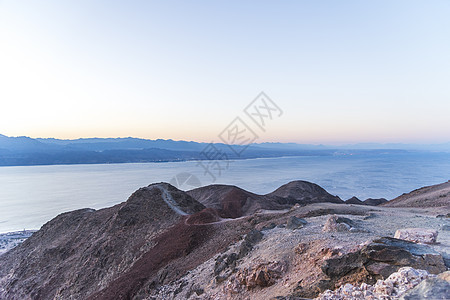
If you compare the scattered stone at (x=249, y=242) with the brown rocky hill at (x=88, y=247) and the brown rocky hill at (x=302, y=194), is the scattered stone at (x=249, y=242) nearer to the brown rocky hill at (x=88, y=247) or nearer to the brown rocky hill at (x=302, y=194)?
the brown rocky hill at (x=88, y=247)

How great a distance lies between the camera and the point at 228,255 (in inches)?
409

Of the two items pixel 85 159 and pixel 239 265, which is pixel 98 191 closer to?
pixel 239 265

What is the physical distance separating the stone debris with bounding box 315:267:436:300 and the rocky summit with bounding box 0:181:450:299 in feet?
0.05

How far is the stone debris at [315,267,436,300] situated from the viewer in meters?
4.37

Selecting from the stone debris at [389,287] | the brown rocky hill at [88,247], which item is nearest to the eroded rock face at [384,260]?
the stone debris at [389,287]

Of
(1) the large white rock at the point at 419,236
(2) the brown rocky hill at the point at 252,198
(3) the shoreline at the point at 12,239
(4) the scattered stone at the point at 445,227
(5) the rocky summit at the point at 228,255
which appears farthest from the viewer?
(2) the brown rocky hill at the point at 252,198

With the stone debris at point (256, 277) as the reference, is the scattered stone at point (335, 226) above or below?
above

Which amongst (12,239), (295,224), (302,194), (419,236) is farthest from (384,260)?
(302,194)

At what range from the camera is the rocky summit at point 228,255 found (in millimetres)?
5409

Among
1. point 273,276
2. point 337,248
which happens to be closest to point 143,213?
point 273,276

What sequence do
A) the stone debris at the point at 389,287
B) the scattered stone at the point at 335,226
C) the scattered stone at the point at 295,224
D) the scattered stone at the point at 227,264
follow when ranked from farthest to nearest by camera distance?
the scattered stone at the point at 295,224, the scattered stone at the point at 227,264, the scattered stone at the point at 335,226, the stone debris at the point at 389,287

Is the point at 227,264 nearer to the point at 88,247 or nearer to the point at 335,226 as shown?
the point at 335,226

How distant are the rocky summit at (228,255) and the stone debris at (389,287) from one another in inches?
0.6

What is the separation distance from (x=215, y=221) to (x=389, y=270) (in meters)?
14.1
